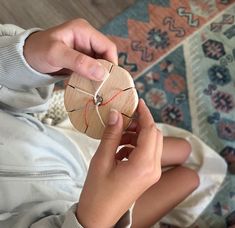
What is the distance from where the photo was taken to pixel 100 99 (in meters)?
0.60

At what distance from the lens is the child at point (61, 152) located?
0.55 m

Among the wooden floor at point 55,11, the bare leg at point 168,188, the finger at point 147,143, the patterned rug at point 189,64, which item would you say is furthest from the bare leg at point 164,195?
the wooden floor at point 55,11

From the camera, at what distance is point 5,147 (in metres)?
0.72

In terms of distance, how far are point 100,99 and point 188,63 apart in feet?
2.16

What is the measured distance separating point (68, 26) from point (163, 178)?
0.50m

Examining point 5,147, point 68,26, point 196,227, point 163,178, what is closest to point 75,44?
point 68,26

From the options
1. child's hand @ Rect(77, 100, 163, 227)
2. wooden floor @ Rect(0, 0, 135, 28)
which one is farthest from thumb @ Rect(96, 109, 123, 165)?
wooden floor @ Rect(0, 0, 135, 28)

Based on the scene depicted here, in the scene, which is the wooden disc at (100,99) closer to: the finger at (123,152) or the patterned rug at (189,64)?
the finger at (123,152)

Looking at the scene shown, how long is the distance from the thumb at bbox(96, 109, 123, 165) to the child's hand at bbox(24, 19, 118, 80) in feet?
0.23

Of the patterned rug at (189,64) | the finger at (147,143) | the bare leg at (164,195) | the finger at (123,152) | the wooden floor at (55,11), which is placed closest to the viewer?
the finger at (147,143)

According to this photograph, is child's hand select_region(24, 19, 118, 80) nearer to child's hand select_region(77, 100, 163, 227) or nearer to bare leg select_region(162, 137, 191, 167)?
child's hand select_region(77, 100, 163, 227)

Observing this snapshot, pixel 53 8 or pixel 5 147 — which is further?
pixel 53 8

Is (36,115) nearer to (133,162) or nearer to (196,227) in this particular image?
(133,162)

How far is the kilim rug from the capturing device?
3.74 ft
